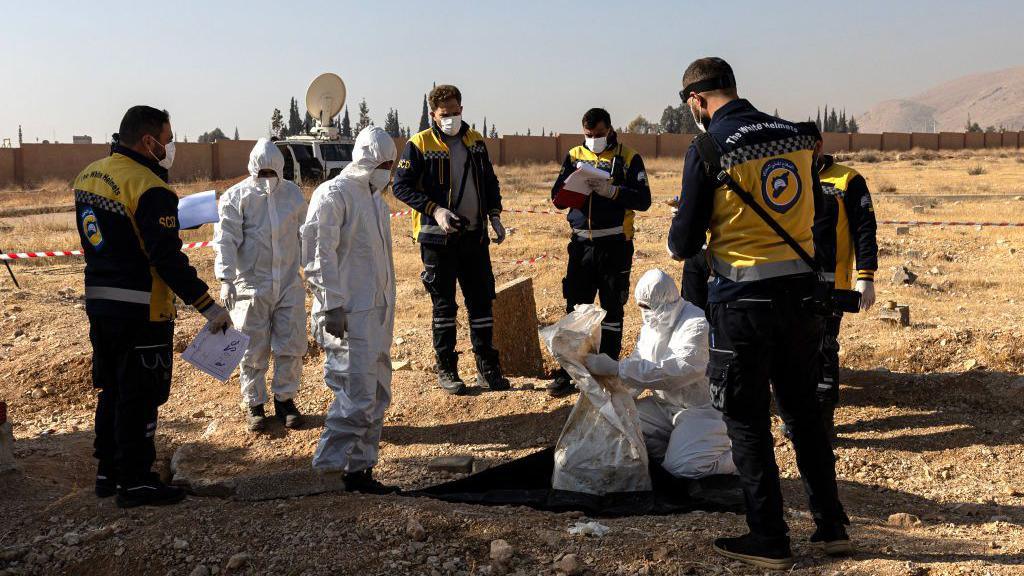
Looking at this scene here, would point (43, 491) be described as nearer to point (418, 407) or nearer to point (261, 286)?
point (261, 286)

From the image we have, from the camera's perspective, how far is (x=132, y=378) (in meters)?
4.37

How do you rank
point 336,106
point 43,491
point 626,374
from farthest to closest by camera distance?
point 336,106 < point 43,491 < point 626,374

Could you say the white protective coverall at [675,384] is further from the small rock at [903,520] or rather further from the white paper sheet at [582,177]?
the white paper sheet at [582,177]

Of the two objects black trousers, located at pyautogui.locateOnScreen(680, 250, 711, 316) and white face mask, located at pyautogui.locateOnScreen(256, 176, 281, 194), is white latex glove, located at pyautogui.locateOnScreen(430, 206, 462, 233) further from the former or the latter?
black trousers, located at pyautogui.locateOnScreen(680, 250, 711, 316)

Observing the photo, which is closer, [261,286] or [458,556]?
[458,556]

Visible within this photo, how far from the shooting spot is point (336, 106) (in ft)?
72.1

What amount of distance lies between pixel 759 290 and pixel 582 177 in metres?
2.84

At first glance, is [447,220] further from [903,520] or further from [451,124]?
[903,520]

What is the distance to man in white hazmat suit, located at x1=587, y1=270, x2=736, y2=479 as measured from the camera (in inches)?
181

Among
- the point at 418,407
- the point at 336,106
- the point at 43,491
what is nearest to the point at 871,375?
the point at 418,407

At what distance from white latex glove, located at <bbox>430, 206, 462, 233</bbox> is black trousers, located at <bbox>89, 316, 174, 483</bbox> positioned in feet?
6.45

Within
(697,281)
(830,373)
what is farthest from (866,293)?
(697,281)

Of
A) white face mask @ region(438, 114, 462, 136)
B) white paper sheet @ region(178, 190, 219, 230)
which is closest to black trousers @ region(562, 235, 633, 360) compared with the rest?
white face mask @ region(438, 114, 462, 136)

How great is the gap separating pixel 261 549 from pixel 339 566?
39cm
